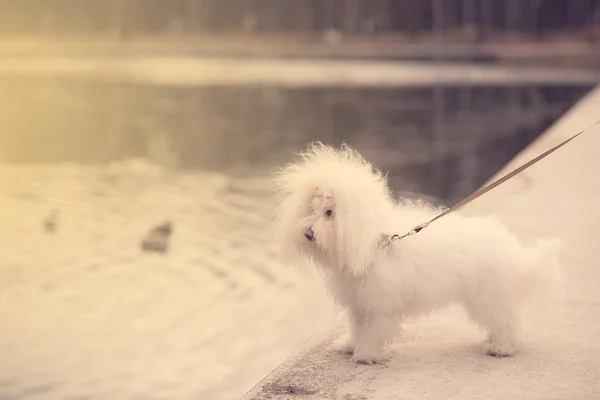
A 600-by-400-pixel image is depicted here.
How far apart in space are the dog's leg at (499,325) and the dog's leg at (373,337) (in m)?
0.51

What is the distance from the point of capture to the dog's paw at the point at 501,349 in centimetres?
572

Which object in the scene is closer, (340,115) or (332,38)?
(340,115)

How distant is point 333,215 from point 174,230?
18.7ft

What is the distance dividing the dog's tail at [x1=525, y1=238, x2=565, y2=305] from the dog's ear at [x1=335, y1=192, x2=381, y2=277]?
1032 mm

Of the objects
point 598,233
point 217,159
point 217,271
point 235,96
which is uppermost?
point 235,96

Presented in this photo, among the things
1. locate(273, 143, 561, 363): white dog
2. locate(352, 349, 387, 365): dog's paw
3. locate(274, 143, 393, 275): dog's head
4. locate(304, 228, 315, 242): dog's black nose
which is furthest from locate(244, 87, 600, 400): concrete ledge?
locate(304, 228, 315, 242): dog's black nose

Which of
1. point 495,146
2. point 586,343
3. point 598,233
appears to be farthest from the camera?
point 495,146

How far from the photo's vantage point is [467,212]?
9.48 m

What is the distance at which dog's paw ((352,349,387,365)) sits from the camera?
5.63 m

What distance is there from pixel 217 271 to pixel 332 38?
76591mm

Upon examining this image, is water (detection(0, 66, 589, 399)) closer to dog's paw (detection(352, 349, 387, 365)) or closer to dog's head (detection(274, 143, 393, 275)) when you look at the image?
dog's paw (detection(352, 349, 387, 365))

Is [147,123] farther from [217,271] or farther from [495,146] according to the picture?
[217,271]

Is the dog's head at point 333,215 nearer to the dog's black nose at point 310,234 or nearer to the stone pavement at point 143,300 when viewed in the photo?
the dog's black nose at point 310,234

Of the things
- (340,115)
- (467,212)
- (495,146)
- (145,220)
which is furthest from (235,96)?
(467,212)
